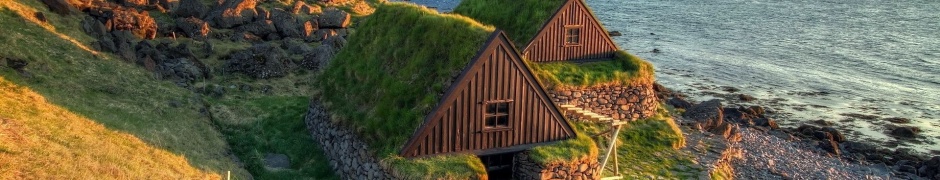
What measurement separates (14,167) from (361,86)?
11.6m

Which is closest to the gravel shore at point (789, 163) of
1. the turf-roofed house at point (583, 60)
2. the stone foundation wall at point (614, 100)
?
the stone foundation wall at point (614, 100)

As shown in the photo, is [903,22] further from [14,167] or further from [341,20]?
[14,167]

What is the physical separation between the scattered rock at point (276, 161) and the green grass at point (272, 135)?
0.19 m

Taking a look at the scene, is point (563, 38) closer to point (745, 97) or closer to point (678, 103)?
point (678, 103)

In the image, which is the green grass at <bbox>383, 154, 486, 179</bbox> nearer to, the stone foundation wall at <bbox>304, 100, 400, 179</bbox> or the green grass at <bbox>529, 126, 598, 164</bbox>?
the stone foundation wall at <bbox>304, 100, 400, 179</bbox>

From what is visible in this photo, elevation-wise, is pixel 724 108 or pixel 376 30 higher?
pixel 376 30

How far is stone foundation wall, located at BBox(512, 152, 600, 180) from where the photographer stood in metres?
20.4

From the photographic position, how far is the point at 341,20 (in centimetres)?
6025

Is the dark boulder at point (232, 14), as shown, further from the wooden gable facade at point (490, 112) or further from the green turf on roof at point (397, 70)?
the wooden gable facade at point (490, 112)

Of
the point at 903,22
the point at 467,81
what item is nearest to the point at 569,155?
the point at 467,81

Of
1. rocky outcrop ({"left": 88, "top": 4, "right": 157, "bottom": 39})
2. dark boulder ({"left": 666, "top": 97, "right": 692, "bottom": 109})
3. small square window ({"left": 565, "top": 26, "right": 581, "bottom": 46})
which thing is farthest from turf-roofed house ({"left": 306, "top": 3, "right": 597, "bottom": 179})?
rocky outcrop ({"left": 88, "top": 4, "right": 157, "bottom": 39})

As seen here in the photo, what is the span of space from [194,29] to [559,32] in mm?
31533

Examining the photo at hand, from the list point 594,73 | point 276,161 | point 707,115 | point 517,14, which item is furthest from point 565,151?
point 707,115

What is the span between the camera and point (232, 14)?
56500 mm
